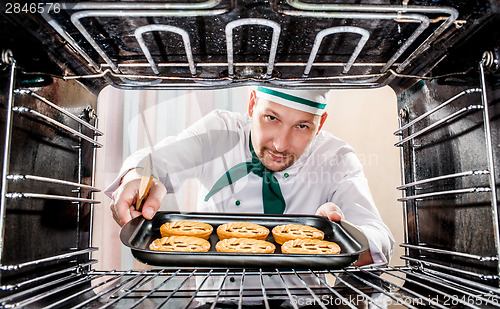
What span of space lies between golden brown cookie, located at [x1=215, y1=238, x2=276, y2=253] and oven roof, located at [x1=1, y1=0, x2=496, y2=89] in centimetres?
49

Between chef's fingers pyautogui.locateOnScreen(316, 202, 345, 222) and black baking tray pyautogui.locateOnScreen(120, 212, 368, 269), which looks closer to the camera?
black baking tray pyautogui.locateOnScreen(120, 212, 368, 269)

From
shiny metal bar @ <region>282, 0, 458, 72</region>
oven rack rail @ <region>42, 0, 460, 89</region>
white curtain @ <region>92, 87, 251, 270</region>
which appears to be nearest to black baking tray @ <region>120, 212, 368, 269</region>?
oven rack rail @ <region>42, 0, 460, 89</region>

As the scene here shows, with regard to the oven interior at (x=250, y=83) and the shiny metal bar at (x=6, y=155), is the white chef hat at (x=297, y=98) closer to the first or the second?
the oven interior at (x=250, y=83)

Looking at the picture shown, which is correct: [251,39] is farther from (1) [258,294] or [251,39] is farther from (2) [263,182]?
(2) [263,182]

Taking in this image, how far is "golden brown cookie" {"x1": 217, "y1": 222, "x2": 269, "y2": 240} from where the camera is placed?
1233 mm

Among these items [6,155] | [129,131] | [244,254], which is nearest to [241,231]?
[244,254]

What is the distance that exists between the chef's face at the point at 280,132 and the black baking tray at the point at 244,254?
1.82 feet

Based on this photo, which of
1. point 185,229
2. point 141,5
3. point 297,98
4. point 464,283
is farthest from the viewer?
point 297,98

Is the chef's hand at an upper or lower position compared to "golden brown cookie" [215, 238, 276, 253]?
upper

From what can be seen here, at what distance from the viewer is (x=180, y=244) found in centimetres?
109

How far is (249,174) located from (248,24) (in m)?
1.32

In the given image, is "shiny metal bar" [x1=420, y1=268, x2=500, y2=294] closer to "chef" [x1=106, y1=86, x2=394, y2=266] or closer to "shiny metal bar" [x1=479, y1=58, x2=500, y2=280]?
"shiny metal bar" [x1=479, y1=58, x2=500, y2=280]

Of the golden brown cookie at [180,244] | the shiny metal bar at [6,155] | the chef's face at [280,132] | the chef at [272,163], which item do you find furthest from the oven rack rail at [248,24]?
the chef's face at [280,132]

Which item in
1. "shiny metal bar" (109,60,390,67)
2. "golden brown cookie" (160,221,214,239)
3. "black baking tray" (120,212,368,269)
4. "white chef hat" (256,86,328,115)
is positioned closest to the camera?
"black baking tray" (120,212,368,269)
